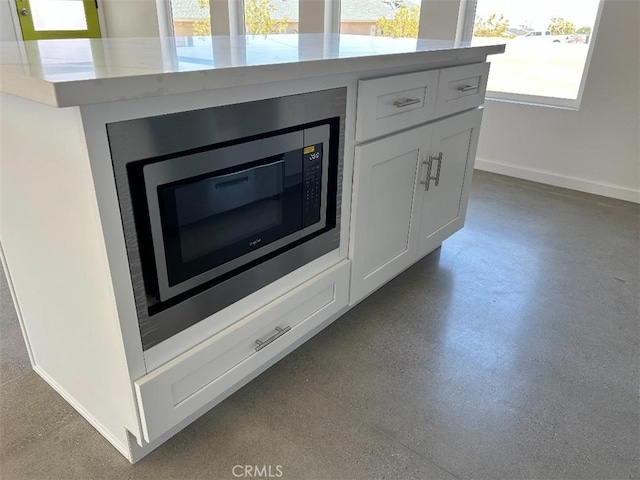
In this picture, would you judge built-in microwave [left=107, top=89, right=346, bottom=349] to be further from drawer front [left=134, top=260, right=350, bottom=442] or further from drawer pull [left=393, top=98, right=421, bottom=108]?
drawer pull [left=393, top=98, right=421, bottom=108]

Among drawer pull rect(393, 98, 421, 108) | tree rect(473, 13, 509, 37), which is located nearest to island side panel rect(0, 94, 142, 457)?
drawer pull rect(393, 98, 421, 108)

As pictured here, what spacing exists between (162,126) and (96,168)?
149 mm

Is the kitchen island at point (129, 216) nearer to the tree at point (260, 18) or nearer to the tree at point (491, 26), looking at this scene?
the tree at point (491, 26)

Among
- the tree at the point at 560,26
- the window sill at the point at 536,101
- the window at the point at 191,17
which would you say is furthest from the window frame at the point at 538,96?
the window at the point at 191,17

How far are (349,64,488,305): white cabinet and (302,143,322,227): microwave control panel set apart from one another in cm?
16

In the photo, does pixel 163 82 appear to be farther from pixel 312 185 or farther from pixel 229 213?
pixel 312 185

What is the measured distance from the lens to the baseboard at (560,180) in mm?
3083

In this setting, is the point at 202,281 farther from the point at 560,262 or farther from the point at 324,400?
the point at 560,262

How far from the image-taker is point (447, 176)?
1981 mm

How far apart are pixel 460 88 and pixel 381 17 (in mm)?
2233

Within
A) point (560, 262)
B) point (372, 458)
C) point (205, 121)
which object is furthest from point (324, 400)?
point (560, 262)

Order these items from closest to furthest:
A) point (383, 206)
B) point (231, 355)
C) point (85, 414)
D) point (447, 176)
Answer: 1. point (231, 355)
2. point (85, 414)
3. point (383, 206)
4. point (447, 176)

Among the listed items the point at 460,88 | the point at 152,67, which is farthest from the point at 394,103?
the point at 152,67

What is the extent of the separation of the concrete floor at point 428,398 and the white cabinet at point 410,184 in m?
0.22
